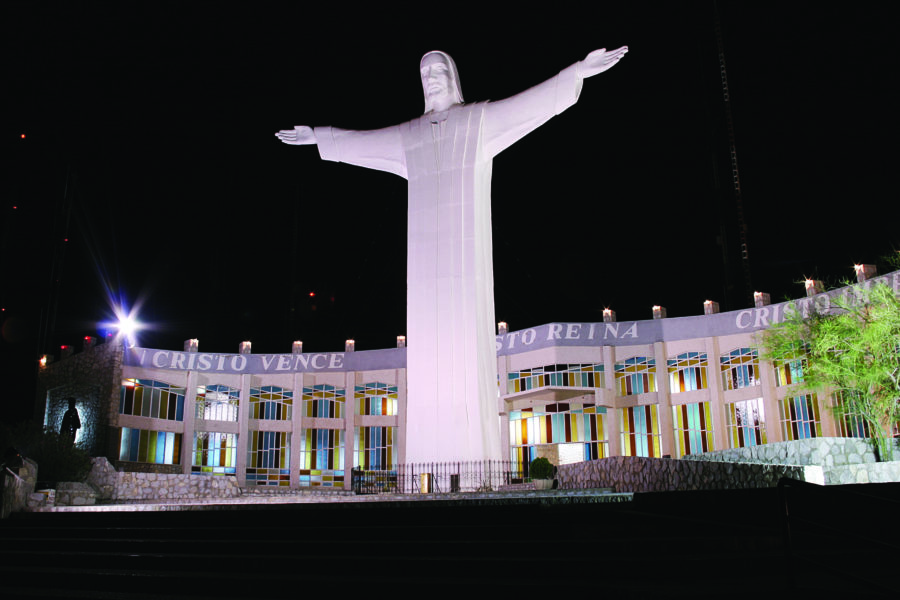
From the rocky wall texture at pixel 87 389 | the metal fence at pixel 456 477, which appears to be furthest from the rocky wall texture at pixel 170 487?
the metal fence at pixel 456 477

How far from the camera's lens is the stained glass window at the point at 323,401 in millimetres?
36031

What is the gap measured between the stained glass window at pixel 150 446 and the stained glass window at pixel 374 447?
25.8ft

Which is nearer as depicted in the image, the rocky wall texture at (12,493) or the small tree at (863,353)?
the rocky wall texture at (12,493)

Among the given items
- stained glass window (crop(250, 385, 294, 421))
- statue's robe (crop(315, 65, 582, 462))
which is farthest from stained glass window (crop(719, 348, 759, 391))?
stained glass window (crop(250, 385, 294, 421))

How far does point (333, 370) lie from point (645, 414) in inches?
551

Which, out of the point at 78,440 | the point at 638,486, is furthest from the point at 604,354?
the point at 78,440

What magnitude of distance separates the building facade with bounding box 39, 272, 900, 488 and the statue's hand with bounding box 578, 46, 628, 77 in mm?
13587

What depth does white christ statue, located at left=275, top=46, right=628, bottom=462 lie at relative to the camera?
17203mm

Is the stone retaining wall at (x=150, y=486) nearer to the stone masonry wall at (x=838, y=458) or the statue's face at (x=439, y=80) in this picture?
the statue's face at (x=439, y=80)

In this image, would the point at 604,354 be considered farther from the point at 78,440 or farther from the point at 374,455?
the point at 78,440

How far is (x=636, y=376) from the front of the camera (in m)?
31.8

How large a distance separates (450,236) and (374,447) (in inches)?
765

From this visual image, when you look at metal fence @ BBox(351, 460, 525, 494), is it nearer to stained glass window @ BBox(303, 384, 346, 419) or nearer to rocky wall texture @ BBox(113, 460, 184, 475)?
rocky wall texture @ BBox(113, 460, 184, 475)

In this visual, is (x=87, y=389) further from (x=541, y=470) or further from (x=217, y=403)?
(x=541, y=470)
